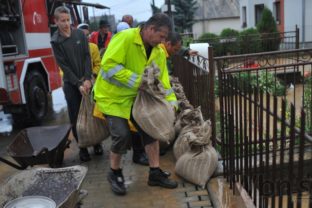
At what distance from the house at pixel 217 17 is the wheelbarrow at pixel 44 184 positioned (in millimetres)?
41123

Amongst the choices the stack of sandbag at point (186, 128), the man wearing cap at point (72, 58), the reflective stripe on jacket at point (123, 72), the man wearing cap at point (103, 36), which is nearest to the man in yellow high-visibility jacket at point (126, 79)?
the reflective stripe on jacket at point (123, 72)

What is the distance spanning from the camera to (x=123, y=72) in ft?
11.9

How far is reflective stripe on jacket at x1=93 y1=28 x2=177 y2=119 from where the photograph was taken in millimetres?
3635

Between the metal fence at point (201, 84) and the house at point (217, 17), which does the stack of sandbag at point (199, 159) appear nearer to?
the metal fence at point (201, 84)

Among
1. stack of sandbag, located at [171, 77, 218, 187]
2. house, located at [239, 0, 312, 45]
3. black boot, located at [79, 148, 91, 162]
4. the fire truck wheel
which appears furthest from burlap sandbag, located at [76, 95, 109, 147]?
house, located at [239, 0, 312, 45]

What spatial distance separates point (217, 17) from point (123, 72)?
43.0 m

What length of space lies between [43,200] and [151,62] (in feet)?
4.92

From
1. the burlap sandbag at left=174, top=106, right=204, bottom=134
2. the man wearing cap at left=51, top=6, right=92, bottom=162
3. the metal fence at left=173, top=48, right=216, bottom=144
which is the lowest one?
the burlap sandbag at left=174, top=106, right=204, bottom=134

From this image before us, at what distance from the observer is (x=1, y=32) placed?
6707 millimetres

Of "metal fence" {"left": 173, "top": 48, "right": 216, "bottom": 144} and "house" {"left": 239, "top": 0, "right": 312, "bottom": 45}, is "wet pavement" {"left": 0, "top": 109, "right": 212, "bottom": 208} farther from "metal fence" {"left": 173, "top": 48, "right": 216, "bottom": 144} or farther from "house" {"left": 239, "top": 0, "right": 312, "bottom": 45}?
"house" {"left": 239, "top": 0, "right": 312, "bottom": 45}

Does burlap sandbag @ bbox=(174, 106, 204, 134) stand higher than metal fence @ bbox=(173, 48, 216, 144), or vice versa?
metal fence @ bbox=(173, 48, 216, 144)

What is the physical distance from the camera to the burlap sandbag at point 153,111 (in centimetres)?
374

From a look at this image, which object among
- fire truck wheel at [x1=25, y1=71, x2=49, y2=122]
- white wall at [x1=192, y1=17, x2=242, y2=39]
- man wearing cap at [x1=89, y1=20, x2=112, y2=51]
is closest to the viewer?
fire truck wheel at [x1=25, y1=71, x2=49, y2=122]

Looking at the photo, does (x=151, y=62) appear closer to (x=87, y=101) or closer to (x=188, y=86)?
(x=87, y=101)
